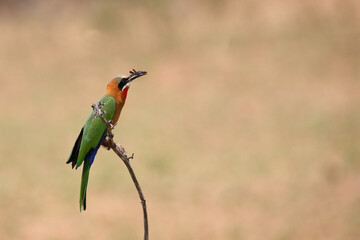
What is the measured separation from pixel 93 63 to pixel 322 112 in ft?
21.7

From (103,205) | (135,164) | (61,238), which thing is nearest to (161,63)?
(135,164)

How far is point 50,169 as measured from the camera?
42.0 feet

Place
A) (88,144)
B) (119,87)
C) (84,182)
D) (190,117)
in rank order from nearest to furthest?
1. (84,182)
2. (88,144)
3. (119,87)
4. (190,117)

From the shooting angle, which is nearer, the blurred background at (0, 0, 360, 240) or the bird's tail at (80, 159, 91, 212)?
the bird's tail at (80, 159, 91, 212)

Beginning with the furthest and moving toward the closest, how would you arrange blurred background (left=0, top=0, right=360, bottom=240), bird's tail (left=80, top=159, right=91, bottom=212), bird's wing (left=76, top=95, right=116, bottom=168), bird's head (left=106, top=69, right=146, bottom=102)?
blurred background (left=0, top=0, right=360, bottom=240) → bird's head (left=106, top=69, right=146, bottom=102) → bird's wing (left=76, top=95, right=116, bottom=168) → bird's tail (left=80, top=159, right=91, bottom=212)

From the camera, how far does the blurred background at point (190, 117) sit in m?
10.8

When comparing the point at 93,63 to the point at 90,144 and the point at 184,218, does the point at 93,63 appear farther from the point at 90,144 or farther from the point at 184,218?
the point at 90,144

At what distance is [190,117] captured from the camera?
48.1 feet

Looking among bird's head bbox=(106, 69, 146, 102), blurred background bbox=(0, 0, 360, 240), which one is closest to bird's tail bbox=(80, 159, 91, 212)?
bird's head bbox=(106, 69, 146, 102)

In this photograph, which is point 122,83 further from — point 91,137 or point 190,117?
point 190,117

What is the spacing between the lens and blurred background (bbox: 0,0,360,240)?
35.4 feet

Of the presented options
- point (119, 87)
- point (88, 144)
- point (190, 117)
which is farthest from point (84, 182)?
point (190, 117)

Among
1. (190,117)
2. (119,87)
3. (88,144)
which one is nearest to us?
(88,144)

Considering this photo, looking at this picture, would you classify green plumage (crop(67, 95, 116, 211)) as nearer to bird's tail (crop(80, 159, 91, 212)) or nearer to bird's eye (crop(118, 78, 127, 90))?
bird's tail (crop(80, 159, 91, 212))
